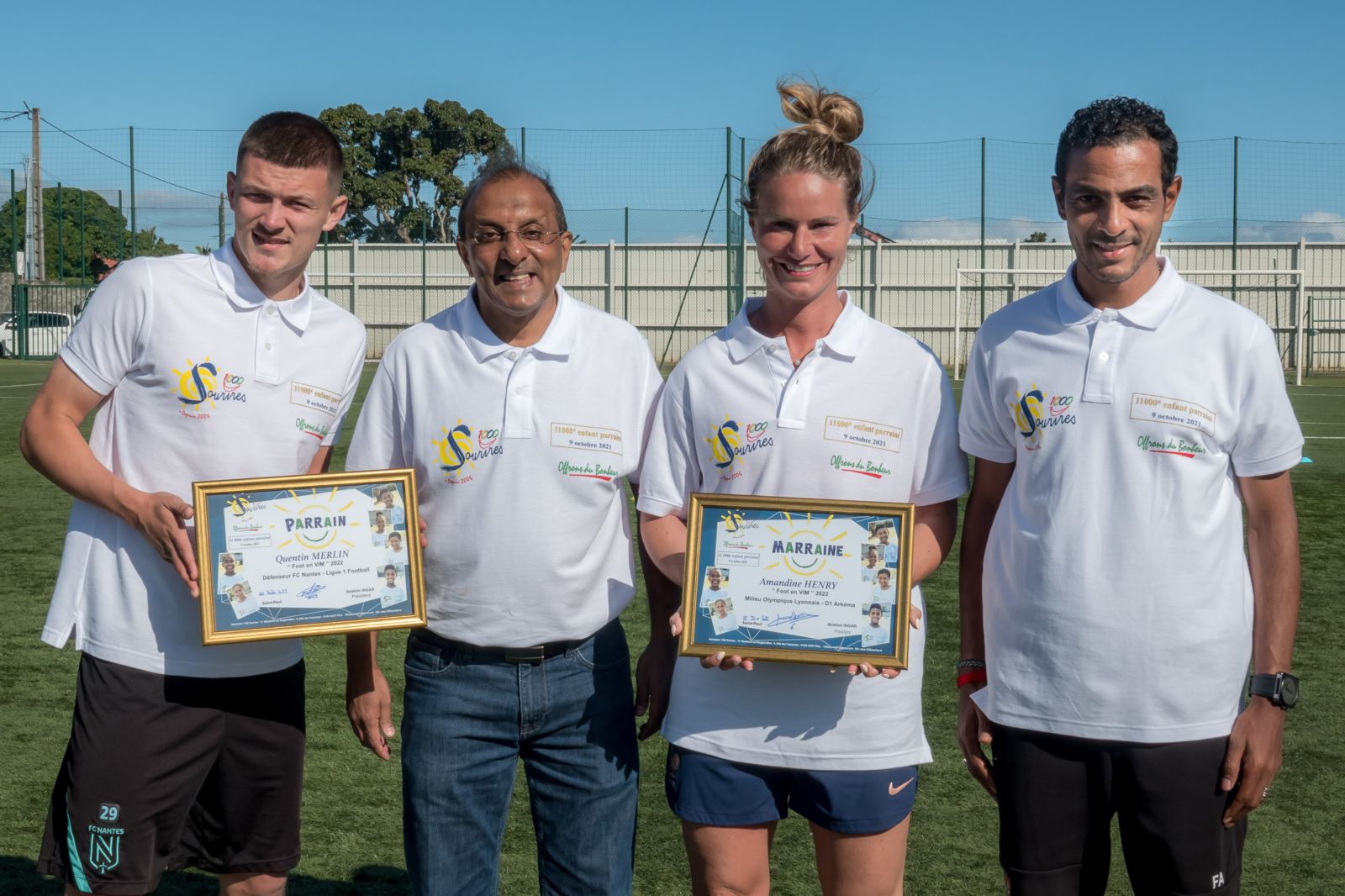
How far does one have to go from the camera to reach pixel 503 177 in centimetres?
276

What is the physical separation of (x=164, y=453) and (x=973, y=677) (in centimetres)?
176

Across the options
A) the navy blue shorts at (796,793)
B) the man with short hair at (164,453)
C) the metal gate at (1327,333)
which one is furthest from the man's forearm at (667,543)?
the metal gate at (1327,333)

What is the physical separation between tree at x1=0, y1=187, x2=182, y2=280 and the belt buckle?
875 inches

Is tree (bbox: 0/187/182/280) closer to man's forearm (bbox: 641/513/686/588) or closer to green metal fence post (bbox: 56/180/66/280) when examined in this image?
green metal fence post (bbox: 56/180/66/280)

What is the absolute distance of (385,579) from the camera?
2752 millimetres

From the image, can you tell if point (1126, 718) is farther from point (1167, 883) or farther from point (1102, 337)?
point (1102, 337)

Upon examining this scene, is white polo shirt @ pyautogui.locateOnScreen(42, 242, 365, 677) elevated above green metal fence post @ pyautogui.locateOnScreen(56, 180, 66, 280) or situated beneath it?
situated beneath

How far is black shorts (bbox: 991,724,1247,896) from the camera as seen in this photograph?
2.50 metres

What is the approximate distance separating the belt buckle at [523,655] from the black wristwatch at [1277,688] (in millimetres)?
1373

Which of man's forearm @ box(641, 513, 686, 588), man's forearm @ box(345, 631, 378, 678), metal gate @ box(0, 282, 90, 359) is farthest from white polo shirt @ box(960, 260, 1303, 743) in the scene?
metal gate @ box(0, 282, 90, 359)

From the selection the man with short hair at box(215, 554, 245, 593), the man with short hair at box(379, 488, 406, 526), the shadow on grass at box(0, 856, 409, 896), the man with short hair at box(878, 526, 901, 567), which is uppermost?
the man with short hair at box(379, 488, 406, 526)

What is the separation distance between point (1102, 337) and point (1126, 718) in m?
0.71

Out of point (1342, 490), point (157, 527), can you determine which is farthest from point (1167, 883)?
point (1342, 490)

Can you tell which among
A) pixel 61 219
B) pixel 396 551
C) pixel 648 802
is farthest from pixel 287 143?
pixel 61 219
